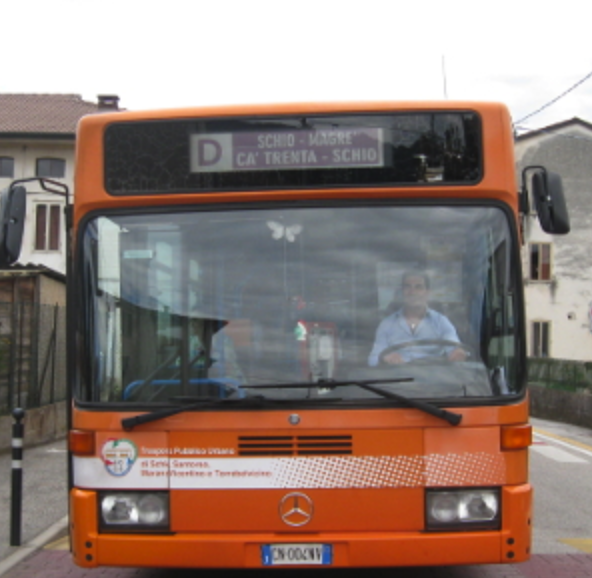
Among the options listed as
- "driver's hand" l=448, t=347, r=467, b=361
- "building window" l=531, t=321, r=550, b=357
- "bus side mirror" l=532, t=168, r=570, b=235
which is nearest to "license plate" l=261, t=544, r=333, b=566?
"driver's hand" l=448, t=347, r=467, b=361

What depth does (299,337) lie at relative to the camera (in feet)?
18.0

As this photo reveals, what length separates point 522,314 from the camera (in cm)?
561

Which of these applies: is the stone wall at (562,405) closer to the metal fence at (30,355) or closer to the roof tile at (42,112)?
the metal fence at (30,355)

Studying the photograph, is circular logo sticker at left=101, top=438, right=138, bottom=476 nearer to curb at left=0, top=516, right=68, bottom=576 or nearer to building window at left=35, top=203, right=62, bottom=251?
curb at left=0, top=516, right=68, bottom=576

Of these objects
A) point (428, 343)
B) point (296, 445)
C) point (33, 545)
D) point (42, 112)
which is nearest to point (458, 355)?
point (428, 343)

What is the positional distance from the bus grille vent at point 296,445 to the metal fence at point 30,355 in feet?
35.1

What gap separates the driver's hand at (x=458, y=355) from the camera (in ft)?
18.1

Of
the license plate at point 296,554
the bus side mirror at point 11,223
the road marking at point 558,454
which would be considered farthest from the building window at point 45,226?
the license plate at point 296,554

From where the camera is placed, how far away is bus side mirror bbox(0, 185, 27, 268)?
5918 millimetres

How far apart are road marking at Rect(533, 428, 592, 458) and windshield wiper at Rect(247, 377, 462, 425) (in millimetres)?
12106

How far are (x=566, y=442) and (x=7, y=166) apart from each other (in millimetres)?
31098

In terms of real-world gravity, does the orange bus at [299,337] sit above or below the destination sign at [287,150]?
below

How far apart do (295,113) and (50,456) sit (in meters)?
10.1

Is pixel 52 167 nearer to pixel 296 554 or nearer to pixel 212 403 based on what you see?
pixel 212 403
